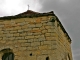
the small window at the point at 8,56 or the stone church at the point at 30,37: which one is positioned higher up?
the stone church at the point at 30,37

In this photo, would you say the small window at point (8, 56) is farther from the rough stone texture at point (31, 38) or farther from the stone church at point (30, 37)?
the rough stone texture at point (31, 38)

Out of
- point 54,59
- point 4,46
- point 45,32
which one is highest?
point 45,32

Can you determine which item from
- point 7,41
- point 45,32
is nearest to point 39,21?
point 45,32

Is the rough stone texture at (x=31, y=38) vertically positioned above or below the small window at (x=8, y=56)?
above

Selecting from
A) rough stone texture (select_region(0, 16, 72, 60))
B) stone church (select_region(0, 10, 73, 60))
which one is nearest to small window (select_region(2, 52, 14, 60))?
stone church (select_region(0, 10, 73, 60))

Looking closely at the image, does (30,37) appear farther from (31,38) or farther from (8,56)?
(8,56)

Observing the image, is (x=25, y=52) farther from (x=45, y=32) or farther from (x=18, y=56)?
(x=45, y=32)

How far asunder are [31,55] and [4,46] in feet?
3.96

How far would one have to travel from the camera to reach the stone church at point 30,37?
7379 millimetres

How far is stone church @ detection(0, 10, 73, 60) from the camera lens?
7.38 meters

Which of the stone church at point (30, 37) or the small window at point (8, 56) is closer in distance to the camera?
the stone church at point (30, 37)

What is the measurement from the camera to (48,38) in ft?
24.6

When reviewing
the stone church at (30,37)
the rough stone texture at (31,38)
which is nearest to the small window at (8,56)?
the stone church at (30,37)

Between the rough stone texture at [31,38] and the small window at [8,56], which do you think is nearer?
the rough stone texture at [31,38]
